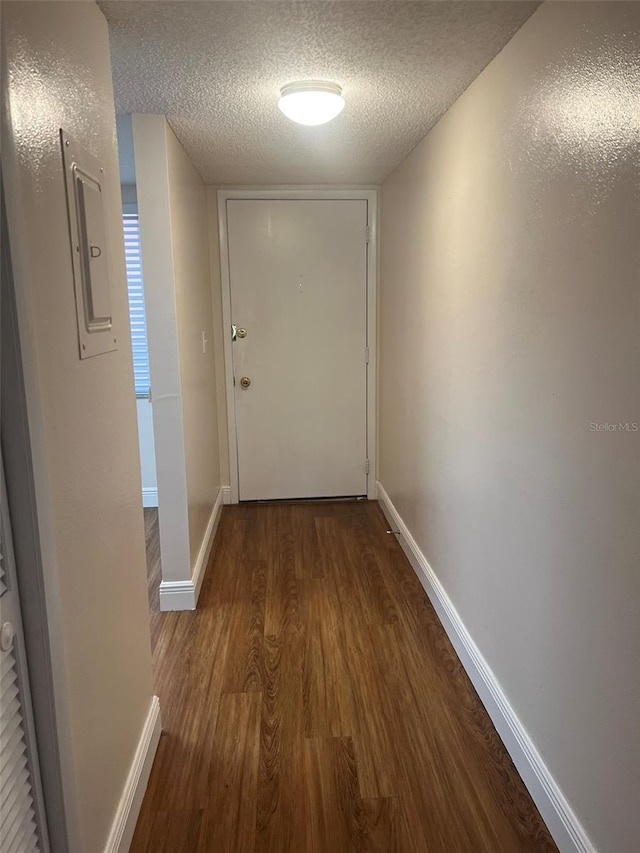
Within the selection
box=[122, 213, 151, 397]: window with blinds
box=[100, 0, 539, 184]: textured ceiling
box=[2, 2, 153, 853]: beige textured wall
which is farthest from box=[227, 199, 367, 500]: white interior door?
box=[2, 2, 153, 853]: beige textured wall

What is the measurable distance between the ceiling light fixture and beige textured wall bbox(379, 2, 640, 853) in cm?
48

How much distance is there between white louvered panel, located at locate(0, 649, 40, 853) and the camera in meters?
1.00

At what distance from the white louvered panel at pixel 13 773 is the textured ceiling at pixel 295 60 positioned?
5.04 feet

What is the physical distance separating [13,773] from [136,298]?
3.32 meters

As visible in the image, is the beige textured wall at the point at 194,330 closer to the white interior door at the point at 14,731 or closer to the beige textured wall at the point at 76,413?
the beige textured wall at the point at 76,413

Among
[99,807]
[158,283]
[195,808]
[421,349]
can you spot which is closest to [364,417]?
[421,349]

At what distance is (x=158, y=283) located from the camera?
8.05 feet

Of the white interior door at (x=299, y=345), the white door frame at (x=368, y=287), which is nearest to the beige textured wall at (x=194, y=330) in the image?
the white door frame at (x=368, y=287)

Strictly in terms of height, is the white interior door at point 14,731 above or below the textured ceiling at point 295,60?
below

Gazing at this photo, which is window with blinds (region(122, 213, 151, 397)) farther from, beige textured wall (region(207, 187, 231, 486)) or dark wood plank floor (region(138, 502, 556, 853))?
dark wood plank floor (region(138, 502, 556, 853))

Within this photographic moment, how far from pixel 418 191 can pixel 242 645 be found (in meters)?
2.22

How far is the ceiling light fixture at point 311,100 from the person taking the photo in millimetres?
Result: 1967

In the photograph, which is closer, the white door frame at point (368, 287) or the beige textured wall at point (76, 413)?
the beige textured wall at point (76, 413)

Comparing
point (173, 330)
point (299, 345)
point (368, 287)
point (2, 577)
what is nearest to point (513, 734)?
point (2, 577)
